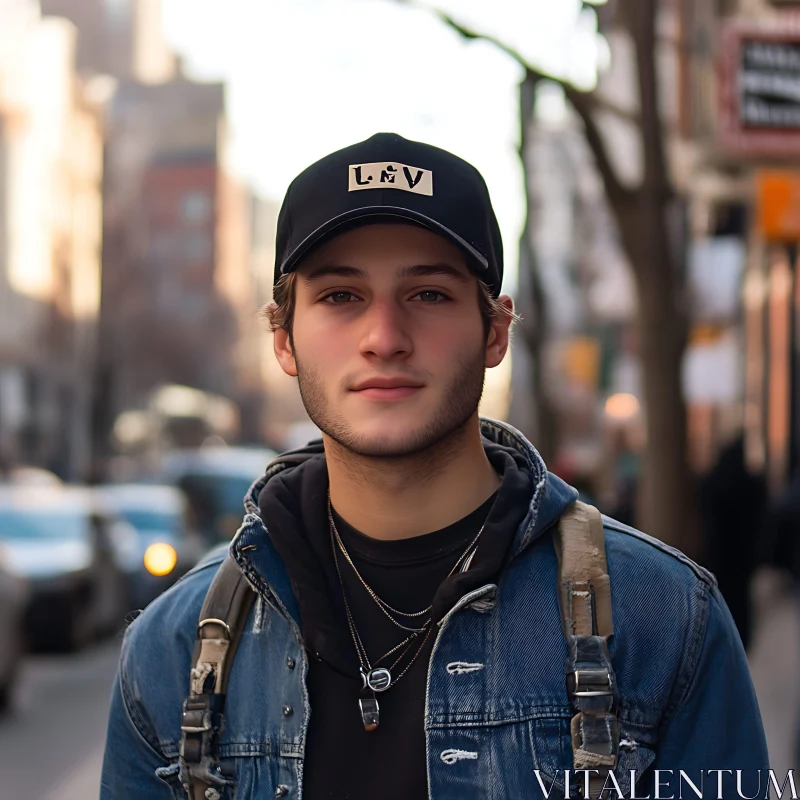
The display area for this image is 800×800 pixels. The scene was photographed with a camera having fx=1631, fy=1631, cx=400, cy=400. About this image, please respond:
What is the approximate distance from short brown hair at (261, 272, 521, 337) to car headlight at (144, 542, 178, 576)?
16188 millimetres

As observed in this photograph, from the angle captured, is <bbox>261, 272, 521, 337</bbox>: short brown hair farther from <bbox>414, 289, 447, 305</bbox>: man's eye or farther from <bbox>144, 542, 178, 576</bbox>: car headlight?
<bbox>144, 542, 178, 576</bbox>: car headlight

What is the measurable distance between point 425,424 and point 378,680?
0.45 meters

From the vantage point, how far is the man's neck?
2.88 m

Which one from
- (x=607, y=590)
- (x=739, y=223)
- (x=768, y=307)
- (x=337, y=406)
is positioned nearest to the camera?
(x=607, y=590)

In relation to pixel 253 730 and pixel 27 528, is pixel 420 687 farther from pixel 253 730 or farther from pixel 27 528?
pixel 27 528

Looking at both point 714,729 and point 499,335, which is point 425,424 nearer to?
point 499,335

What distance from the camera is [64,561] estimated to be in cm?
1684

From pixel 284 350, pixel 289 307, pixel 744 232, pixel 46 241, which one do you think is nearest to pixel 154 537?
pixel 744 232

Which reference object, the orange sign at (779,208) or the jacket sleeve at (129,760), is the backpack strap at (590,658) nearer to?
the jacket sleeve at (129,760)

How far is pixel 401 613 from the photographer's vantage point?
111 inches

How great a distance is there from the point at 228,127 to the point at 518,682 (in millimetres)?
122766

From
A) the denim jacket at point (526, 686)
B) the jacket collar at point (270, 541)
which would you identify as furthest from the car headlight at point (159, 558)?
the denim jacket at point (526, 686)

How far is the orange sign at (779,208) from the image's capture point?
10445 mm

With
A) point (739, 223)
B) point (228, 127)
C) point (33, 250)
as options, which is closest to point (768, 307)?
point (739, 223)
